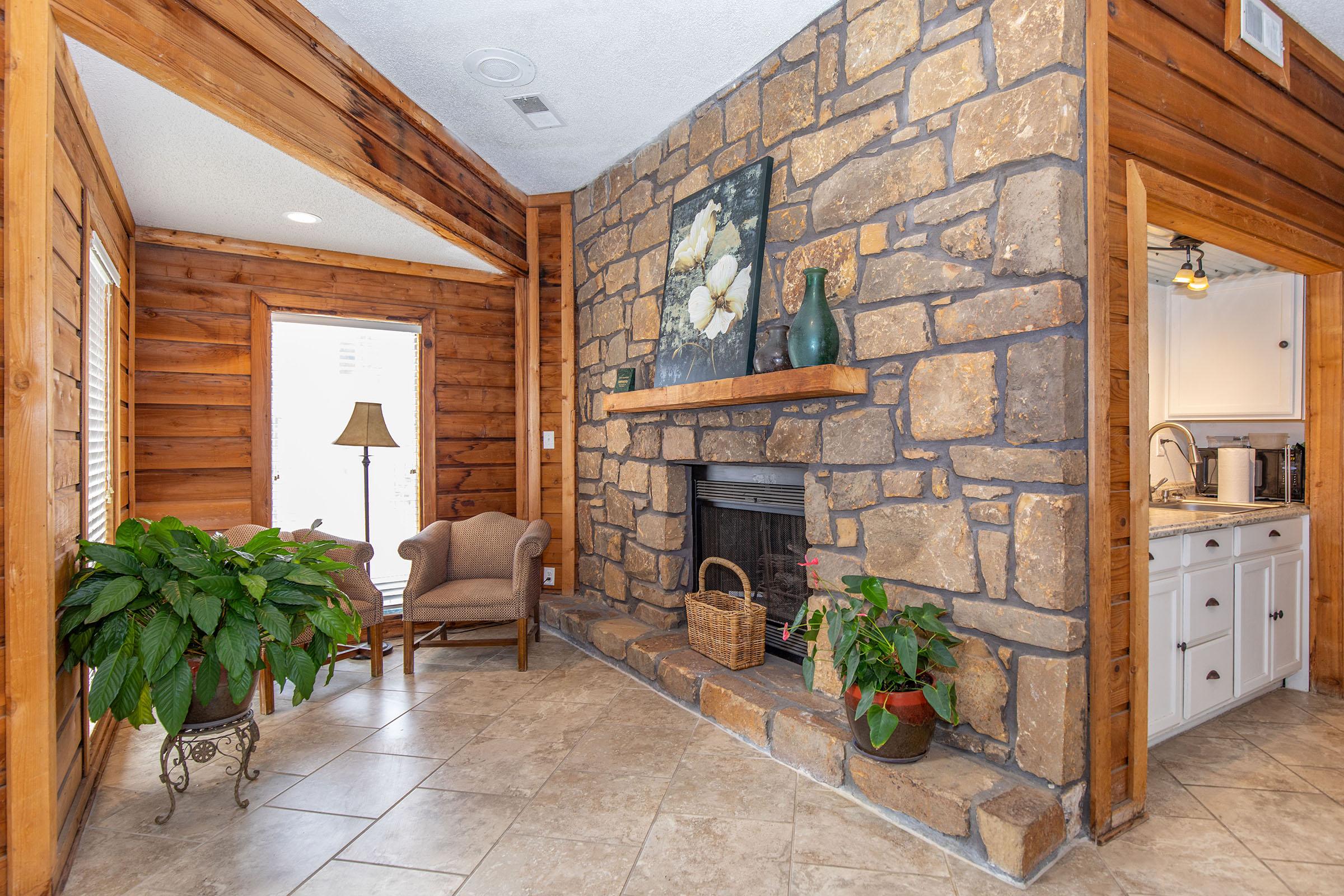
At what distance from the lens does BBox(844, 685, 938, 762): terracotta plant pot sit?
6.39 ft

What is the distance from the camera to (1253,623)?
2.75 m

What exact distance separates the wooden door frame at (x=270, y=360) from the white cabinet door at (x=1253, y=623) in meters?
4.13

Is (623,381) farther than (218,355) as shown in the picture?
No

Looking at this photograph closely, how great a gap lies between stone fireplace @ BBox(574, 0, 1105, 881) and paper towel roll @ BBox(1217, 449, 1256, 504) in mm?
2029

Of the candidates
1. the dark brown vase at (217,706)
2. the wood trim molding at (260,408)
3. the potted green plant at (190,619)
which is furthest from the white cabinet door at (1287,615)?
the wood trim molding at (260,408)

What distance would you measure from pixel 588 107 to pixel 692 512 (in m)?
1.97

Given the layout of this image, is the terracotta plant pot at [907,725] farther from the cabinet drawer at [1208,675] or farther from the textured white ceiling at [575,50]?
the textured white ceiling at [575,50]

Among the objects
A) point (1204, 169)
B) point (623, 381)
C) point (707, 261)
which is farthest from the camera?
point (623, 381)

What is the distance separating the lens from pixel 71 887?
5.67 ft

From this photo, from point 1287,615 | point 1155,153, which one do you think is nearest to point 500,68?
point 1155,153

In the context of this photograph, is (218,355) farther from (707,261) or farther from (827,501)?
(827,501)

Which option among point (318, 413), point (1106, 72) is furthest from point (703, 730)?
point (318, 413)

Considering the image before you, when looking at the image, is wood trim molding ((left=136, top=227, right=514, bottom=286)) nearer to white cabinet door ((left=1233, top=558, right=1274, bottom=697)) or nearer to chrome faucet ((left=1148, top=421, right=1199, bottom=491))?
chrome faucet ((left=1148, top=421, right=1199, bottom=491))

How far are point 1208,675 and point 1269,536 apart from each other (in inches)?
27.6
